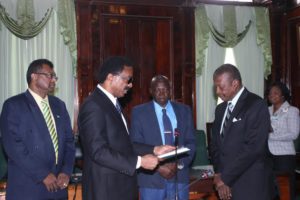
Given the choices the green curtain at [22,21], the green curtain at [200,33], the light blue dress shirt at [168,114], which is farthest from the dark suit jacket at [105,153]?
the green curtain at [200,33]

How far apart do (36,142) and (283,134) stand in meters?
2.84

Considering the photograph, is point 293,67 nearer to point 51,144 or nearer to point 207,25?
point 207,25

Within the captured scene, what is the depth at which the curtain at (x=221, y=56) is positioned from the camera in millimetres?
6273

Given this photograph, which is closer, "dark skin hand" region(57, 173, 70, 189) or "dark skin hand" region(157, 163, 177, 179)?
"dark skin hand" region(57, 173, 70, 189)

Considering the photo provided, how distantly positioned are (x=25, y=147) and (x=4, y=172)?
6.34 feet

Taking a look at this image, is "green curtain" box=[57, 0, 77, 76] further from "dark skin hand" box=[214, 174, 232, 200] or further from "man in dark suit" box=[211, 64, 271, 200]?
"dark skin hand" box=[214, 174, 232, 200]

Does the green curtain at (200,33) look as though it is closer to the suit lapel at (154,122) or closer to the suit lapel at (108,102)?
the suit lapel at (154,122)

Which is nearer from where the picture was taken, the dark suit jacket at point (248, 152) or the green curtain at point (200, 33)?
the dark suit jacket at point (248, 152)

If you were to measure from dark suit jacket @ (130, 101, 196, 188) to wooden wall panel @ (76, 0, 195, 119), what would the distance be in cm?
220

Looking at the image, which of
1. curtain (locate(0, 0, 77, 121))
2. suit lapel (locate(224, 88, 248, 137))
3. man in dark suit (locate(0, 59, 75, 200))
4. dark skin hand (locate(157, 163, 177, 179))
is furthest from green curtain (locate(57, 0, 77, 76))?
suit lapel (locate(224, 88, 248, 137))

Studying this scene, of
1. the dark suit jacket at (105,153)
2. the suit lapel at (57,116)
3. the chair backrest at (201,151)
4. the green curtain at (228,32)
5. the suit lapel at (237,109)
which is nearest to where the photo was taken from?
the dark suit jacket at (105,153)

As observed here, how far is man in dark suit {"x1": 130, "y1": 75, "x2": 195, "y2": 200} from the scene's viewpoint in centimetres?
337

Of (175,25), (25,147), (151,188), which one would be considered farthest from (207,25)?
(25,147)

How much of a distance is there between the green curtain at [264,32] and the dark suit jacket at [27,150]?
4263 mm
